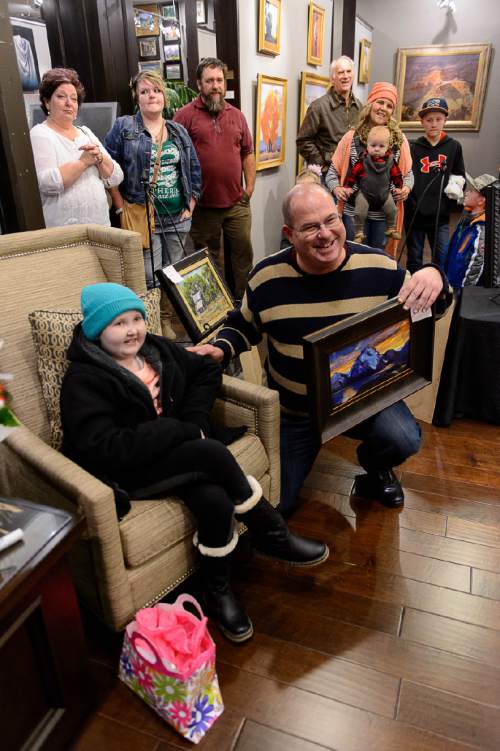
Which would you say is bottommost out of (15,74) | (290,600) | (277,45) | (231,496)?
(290,600)

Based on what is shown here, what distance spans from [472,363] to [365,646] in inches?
56.5

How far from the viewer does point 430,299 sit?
71.5 inches

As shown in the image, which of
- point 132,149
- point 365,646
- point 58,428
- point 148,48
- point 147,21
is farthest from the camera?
point 148,48

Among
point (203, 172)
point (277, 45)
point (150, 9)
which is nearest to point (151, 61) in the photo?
point (150, 9)

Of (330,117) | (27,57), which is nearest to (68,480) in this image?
(27,57)

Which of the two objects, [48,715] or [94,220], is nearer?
[48,715]

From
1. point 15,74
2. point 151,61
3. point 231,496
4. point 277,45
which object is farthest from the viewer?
point 151,61

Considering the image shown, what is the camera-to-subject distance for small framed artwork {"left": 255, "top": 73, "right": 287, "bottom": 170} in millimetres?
4500

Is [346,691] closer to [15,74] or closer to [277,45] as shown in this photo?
[15,74]

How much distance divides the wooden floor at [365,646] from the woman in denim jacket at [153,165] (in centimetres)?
177

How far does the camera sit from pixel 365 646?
1.64m

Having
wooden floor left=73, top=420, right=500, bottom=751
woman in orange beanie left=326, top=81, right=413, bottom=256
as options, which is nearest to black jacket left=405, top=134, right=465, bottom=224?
woman in orange beanie left=326, top=81, right=413, bottom=256

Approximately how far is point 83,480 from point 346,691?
894 millimetres

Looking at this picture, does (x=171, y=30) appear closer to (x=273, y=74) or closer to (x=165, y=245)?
(x=273, y=74)
